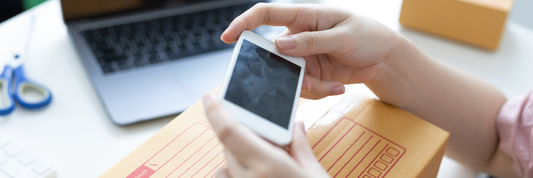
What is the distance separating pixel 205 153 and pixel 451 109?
406 mm

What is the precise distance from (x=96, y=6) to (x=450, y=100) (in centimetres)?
69

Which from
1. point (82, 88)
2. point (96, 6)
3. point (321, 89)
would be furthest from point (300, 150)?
point (96, 6)

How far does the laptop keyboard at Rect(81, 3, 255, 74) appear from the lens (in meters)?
0.74

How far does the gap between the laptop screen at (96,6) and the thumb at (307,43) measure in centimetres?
47

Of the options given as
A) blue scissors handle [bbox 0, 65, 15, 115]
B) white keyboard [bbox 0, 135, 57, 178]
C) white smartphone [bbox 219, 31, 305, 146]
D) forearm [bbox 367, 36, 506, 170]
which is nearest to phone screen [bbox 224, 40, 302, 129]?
white smartphone [bbox 219, 31, 305, 146]

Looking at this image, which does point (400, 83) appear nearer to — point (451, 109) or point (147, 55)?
point (451, 109)

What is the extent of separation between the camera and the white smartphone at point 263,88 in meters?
0.39

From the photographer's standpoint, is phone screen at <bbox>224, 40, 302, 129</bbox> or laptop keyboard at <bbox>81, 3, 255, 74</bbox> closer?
phone screen at <bbox>224, 40, 302, 129</bbox>

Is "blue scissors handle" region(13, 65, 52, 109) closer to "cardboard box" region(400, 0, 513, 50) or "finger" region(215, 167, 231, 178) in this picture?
"finger" region(215, 167, 231, 178)

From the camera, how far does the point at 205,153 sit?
484 millimetres

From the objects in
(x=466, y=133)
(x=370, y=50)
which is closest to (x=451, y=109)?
(x=466, y=133)

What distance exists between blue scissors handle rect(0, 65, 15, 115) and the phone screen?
16.3 inches

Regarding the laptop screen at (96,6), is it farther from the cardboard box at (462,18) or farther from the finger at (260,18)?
the cardboard box at (462,18)

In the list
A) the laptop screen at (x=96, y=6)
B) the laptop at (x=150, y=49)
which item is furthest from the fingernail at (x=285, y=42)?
the laptop screen at (x=96, y=6)
